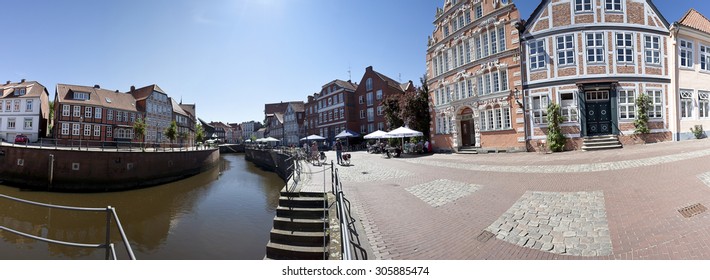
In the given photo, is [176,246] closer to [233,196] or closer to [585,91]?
[233,196]

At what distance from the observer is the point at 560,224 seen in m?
2.51

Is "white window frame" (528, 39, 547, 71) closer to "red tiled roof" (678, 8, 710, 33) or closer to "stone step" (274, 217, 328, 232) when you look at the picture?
"red tiled roof" (678, 8, 710, 33)

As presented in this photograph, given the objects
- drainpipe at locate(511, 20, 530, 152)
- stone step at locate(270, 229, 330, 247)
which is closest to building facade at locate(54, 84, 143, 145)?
stone step at locate(270, 229, 330, 247)

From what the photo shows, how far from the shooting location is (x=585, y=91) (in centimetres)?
1016

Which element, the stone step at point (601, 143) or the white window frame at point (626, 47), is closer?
the white window frame at point (626, 47)

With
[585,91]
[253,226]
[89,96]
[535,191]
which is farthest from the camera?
[89,96]

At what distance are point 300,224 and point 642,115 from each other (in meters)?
11.9

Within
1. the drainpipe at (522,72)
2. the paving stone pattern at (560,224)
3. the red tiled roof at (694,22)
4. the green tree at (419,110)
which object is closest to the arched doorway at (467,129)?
the green tree at (419,110)

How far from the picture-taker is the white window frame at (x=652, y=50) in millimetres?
8055

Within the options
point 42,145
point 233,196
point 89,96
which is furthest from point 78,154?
point 233,196

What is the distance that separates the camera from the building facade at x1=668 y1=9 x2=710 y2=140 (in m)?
6.74

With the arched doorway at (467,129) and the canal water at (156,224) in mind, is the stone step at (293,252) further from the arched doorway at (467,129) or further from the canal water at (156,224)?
→ the arched doorway at (467,129)

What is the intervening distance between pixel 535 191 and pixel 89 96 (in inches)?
761

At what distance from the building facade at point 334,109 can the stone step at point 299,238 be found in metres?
28.6
